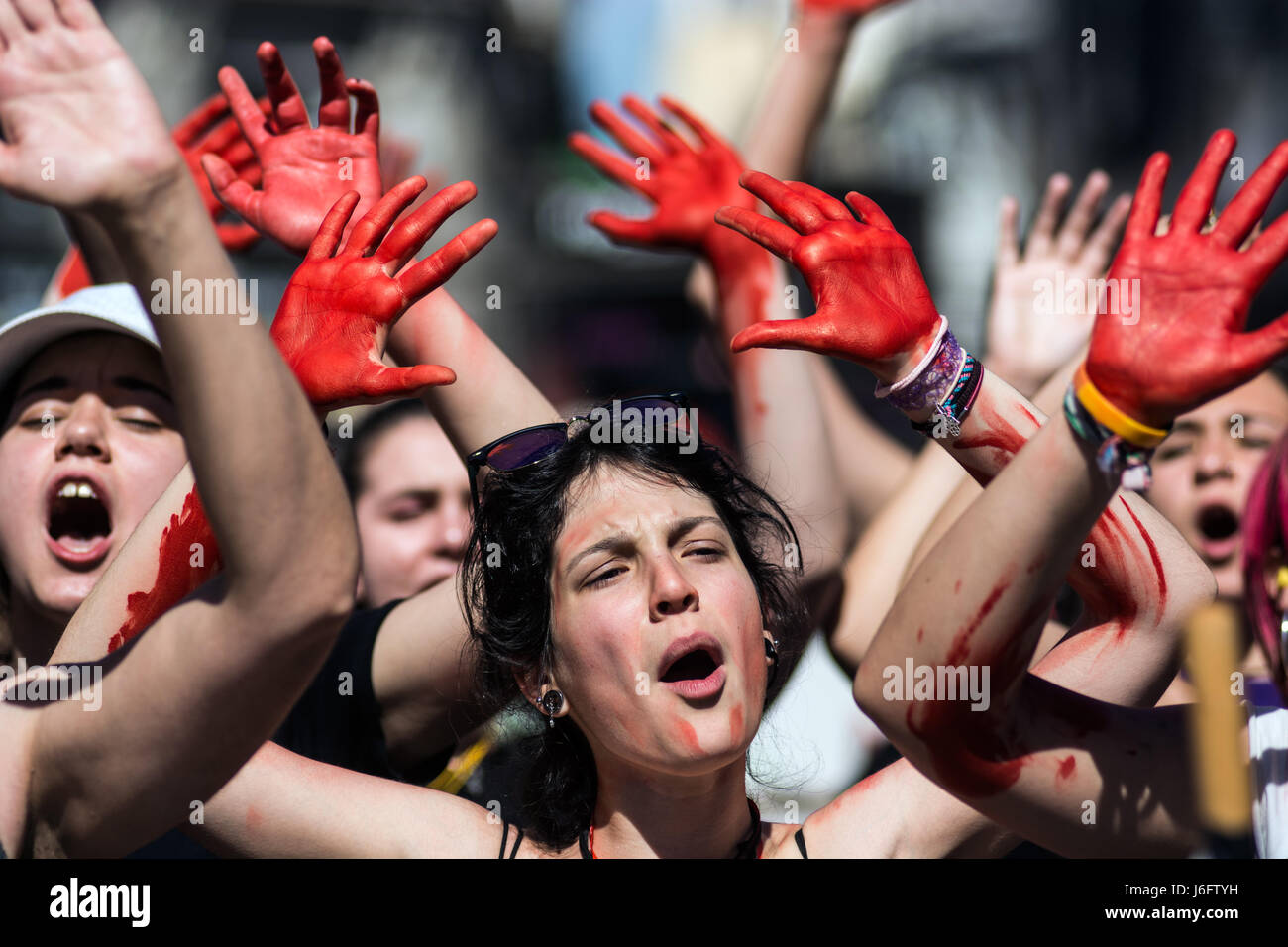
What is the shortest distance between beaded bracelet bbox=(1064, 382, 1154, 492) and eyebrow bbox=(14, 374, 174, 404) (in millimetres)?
1554

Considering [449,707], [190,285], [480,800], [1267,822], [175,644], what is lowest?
[480,800]

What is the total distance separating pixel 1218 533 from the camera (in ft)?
9.96

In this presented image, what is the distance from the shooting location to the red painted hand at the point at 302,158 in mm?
2023

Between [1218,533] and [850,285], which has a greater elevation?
[850,285]

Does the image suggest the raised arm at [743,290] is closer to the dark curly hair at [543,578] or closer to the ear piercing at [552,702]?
the dark curly hair at [543,578]

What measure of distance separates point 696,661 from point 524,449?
404 mm

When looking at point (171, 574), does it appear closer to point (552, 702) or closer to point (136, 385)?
point (552, 702)

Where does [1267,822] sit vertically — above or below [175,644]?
below

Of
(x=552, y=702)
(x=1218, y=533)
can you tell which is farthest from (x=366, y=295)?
(x=1218, y=533)

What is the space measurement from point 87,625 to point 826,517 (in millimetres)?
1357

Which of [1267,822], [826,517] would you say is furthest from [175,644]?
[826,517]
